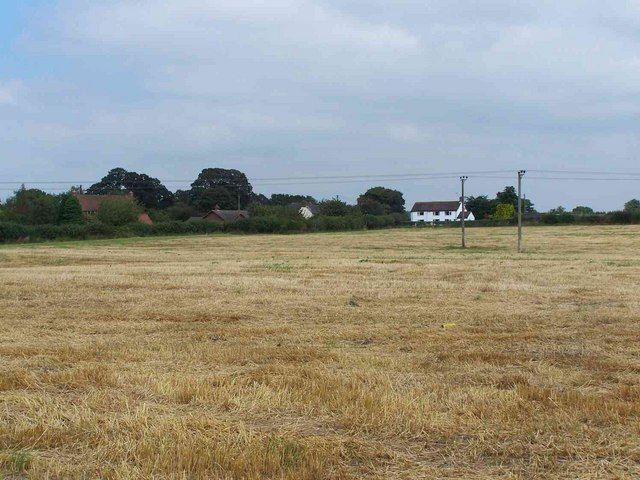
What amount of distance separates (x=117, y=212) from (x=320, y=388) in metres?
80.8

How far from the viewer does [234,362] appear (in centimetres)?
835

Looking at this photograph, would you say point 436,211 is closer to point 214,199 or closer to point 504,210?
point 504,210

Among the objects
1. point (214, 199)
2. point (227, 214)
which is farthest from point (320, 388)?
point (214, 199)

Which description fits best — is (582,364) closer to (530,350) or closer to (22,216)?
(530,350)

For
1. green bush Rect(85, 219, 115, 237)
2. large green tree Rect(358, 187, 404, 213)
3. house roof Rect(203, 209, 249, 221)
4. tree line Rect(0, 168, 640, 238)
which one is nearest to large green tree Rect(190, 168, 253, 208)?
tree line Rect(0, 168, 640, 238)

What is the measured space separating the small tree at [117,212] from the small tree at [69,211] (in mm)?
2690

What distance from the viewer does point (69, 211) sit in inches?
3241

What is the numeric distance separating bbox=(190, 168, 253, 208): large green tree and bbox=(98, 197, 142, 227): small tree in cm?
3851

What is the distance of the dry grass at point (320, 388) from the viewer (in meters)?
5.07

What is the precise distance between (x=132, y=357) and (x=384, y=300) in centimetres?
724

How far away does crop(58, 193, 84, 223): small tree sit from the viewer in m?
82.1

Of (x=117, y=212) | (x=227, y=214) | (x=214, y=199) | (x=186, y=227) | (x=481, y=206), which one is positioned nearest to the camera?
(x=186, y=227)

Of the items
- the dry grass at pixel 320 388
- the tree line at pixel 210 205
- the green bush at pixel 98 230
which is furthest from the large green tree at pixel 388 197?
the dry grass at pixel 320 388

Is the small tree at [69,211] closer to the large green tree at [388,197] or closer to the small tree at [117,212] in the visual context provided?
the small tree at [117,212]
